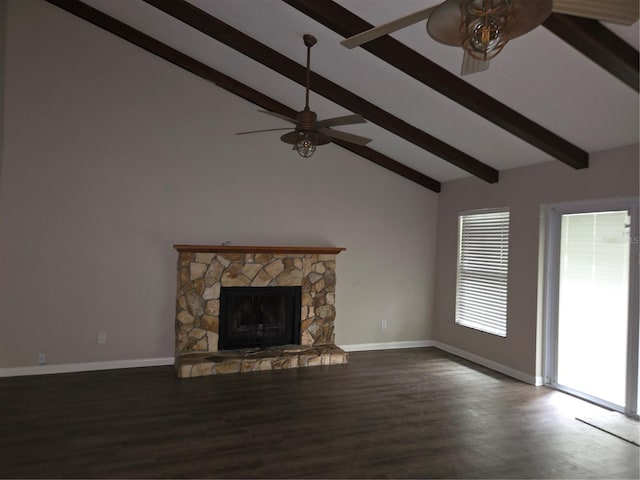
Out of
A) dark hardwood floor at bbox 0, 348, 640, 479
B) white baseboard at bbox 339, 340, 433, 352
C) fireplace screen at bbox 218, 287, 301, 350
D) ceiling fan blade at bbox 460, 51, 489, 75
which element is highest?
ceiling fan blade at bbox 460, 51, 489, 75

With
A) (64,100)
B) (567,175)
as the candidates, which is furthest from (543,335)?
(64,100)

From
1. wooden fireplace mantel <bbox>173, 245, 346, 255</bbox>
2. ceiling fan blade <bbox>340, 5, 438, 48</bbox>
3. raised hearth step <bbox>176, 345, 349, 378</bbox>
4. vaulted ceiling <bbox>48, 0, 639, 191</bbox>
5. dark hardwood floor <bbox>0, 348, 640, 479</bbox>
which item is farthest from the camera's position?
wooden fireplace mantel <bbox>173, 245, 346, 255</bbox>

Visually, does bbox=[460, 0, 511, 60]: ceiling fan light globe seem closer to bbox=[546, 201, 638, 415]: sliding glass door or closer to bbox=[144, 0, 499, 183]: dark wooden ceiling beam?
bbox=[144, 0, 499, 183]: dark wooden ceiling beam

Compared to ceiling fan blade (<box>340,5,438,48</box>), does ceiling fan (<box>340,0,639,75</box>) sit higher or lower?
lower

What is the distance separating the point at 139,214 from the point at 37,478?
3034 mm

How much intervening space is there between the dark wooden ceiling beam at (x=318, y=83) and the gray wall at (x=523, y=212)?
420 millimetres

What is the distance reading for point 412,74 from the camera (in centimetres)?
Answer: 360

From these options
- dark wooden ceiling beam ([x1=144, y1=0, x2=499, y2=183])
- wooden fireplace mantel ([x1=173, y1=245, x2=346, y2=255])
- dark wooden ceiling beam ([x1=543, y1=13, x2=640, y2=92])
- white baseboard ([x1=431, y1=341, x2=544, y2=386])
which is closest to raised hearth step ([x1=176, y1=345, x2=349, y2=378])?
wooden fireplace mantel ([x1=173, y1=245, x2=346, y2=255])

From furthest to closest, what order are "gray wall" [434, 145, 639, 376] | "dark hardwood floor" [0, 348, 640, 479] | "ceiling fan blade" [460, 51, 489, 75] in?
1. "gray wall" [434, 145, 639, 376]
2. "dark hardwood floor" [0, 348, 640, 479]
3. "ceiling fan blade" [460, 51, 489, 75]

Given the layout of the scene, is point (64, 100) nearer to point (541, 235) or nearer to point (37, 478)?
point (37, 478)

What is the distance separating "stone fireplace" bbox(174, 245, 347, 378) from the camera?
5.05m

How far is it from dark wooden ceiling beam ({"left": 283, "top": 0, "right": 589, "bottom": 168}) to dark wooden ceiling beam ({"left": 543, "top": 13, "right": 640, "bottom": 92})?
101cm

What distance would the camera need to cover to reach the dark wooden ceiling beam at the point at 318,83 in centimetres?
401

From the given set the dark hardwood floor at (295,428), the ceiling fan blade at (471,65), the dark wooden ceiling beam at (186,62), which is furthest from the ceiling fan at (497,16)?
the dark wooden ceiling beam at (186,62)
